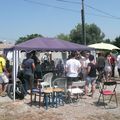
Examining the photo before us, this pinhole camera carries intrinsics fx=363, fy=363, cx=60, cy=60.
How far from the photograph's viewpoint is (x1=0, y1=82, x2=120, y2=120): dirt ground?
34.8 ft

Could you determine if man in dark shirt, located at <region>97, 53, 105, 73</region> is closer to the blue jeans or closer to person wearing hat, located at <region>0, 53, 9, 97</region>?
the blue jeans

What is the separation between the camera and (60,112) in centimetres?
1141

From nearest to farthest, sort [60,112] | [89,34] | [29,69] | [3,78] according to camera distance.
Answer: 1. [60,112]
2. [29,69]
3. [3,78]
4. [89,34]

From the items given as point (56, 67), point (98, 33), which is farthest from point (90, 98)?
point (98, 33)

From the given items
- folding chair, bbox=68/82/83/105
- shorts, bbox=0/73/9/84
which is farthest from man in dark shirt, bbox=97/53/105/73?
shorts, bbox=0/73/9/84

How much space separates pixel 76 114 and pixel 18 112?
189 centimetres

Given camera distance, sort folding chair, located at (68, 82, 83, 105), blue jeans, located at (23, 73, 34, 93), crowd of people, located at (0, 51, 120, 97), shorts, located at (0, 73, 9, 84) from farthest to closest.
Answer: shorts, located at (0, 73, 9, 84), blue jeans, located at (23, 73, 34, 93), crowd of people, located at (0, 51, 120, 97), folding chair, located at (68, 82, 83, 105)

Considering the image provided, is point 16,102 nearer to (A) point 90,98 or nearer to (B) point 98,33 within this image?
(A) point 90,98

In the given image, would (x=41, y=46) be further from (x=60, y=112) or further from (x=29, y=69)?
(x=60, y=112)

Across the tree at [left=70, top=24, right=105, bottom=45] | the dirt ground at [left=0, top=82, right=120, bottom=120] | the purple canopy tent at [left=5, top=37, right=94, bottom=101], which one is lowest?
the dirt ground at [left=0, top=82, right=120, bottom=120]

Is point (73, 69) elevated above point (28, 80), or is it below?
above

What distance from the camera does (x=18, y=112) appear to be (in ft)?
37.8

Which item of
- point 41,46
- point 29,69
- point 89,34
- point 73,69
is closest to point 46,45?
point 41,46

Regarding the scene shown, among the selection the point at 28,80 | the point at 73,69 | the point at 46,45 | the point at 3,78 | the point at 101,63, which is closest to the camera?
the point at 73,69
